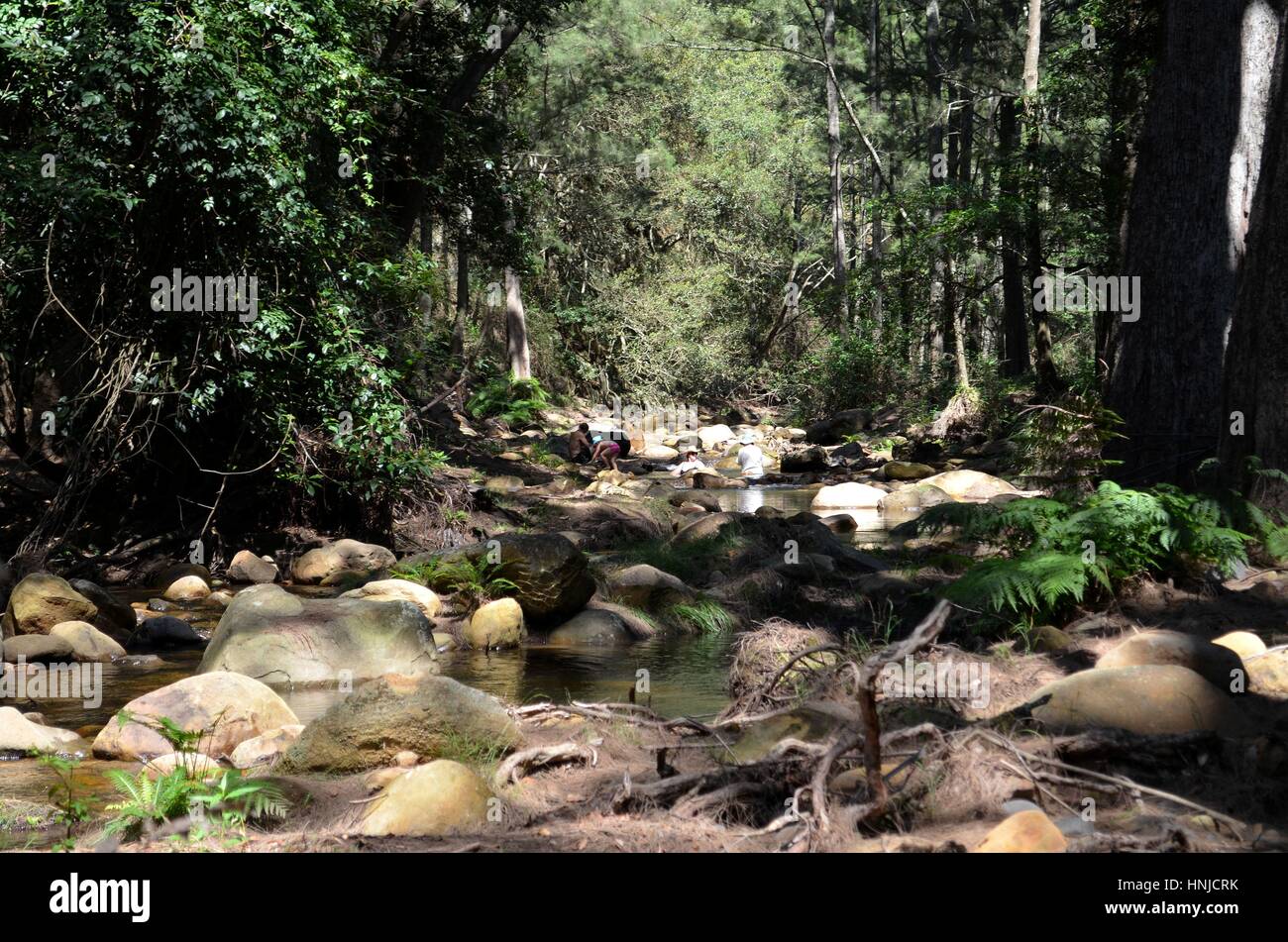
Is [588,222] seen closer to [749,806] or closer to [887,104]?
[887,104]

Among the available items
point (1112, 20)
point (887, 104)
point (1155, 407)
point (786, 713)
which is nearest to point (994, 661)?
point (786, 713)

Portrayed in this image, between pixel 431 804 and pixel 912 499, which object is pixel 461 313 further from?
pixel 431 804

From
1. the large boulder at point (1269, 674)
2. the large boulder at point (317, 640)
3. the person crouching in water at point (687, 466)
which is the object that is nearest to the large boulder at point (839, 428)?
the person crouching in water at point (687, 466)

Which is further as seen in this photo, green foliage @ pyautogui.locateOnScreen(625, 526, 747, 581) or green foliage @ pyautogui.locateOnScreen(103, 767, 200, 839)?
green foliage @ pyautogui.locateOnScreen(625, 526, 747, 581)

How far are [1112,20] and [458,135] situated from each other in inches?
405

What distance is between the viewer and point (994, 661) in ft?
21.0

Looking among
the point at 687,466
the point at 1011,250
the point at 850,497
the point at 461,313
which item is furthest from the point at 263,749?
the point at 461,313

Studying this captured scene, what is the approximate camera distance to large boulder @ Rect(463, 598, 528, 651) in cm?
935

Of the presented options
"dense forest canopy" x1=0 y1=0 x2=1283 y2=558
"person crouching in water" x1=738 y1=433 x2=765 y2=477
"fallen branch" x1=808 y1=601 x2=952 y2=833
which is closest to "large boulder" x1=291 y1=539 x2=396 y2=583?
"dense forest canopy" x1=0 y1=0 x2=1283 y2=558

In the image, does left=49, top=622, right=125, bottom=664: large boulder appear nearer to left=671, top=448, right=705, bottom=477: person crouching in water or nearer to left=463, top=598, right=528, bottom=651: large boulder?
left=463, top=598, right=528, bottom=651: large boulder

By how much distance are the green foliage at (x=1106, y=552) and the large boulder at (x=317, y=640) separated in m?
4.07

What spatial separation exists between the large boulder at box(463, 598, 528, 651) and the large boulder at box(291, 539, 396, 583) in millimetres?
2932

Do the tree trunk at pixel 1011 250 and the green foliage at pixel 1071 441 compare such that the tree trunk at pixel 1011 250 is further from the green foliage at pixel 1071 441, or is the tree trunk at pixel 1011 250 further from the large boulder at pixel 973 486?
the green foliage at pixel 1071 441

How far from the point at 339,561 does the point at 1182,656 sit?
9284 millimetres
